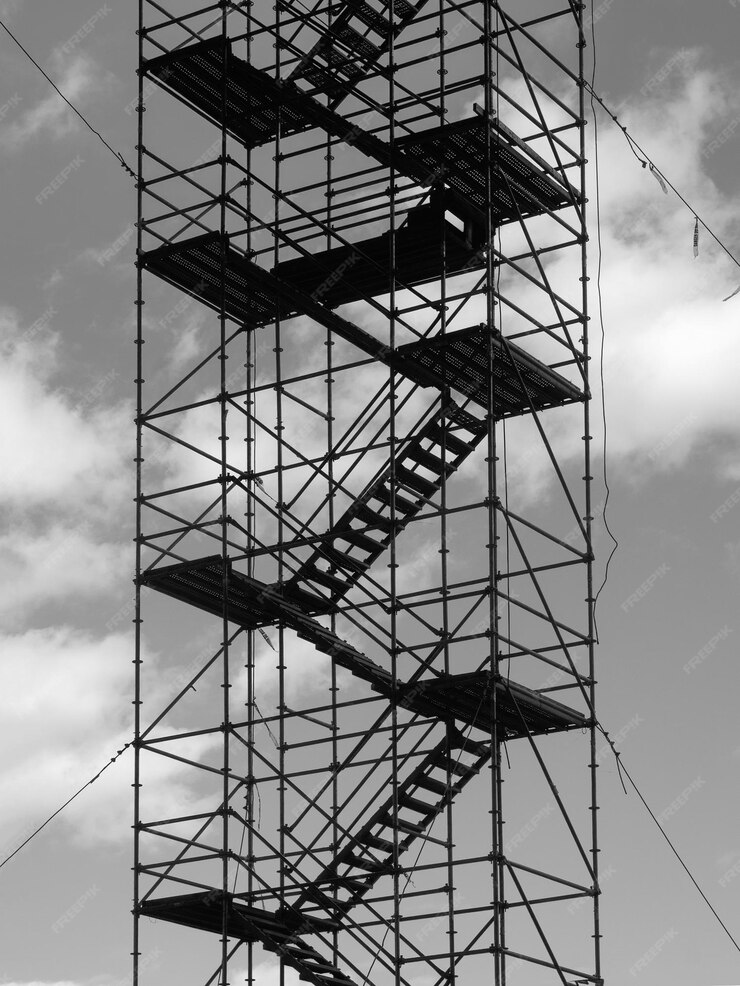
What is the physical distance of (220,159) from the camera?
115 ft

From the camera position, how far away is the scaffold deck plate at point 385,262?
118ft

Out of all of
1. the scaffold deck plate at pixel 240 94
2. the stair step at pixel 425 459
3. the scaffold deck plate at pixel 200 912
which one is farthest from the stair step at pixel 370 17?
the scaffold deck plate at pixel 200 912

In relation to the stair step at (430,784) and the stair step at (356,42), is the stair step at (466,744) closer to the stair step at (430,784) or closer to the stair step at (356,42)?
the stair step at (430,784)

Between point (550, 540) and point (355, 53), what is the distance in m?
8.75

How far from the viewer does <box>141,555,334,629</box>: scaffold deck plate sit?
34281 millimetres

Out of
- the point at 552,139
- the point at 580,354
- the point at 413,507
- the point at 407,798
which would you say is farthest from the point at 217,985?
the point at 552,139

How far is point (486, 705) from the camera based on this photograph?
3400cm

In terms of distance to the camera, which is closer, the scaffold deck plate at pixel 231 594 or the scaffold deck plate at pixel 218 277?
the scaffold deck plate at pixel 231 594

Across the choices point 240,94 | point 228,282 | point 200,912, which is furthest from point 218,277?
point 200,912

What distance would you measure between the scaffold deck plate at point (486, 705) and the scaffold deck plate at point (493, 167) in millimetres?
6850

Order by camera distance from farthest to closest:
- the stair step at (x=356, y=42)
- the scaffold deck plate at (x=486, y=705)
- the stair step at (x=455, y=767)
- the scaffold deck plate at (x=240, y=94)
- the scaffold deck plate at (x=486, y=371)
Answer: the stair step at (x=356, y=42), the scaffold deck plate at (x=240, y=94), the stair step at (x=455, y=767), the scaffold deck plate at (x=486, y=371), the scaffold deck plate at (x=486, y=705)

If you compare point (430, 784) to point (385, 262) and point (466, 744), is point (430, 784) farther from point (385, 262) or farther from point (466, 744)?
point (385, 262)

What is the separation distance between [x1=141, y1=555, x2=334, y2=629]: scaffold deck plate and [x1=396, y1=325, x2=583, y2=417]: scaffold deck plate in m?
3.65

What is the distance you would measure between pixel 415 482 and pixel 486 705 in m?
3.59
